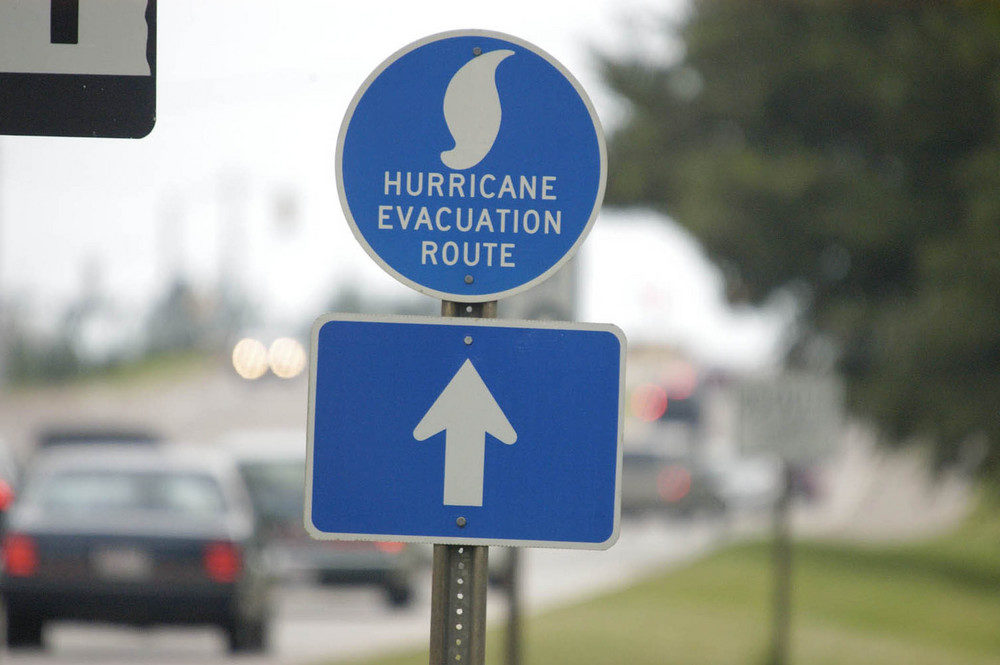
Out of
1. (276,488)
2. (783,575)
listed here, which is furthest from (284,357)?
(783,575)

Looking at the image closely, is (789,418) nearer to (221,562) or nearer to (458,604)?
(221,562)

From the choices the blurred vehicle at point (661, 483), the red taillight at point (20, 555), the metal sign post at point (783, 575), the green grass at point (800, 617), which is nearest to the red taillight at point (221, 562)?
the red taillight at point (20, 555)

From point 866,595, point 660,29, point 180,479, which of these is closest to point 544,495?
point 180,479

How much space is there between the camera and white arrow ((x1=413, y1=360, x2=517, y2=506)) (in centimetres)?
425

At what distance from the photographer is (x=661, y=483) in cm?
4475

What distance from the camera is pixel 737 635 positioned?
17.5m

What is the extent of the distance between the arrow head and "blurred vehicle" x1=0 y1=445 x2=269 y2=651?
28.7 ft

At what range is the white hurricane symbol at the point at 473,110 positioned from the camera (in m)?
4.35

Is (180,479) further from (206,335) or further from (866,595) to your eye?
(206,335)

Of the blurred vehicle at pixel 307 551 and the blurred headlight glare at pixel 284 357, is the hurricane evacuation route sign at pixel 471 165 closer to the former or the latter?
the blurred vehicle at pixel 307 551

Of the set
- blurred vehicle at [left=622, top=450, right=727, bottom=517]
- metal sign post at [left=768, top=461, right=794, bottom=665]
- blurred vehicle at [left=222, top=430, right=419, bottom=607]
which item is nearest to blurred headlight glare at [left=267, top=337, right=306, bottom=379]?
blurred vehicle at [left=622, top=450, right=727, bottom=517]

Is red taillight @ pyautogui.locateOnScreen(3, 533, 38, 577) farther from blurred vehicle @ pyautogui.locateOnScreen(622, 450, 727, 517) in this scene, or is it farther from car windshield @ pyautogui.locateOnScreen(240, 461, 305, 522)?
blurred vehicle @ pyautogui.locateOnScreen(622, 450, 727, 517)

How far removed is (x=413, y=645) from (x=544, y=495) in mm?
11189

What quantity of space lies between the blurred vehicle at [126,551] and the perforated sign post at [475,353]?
28.4 feet
